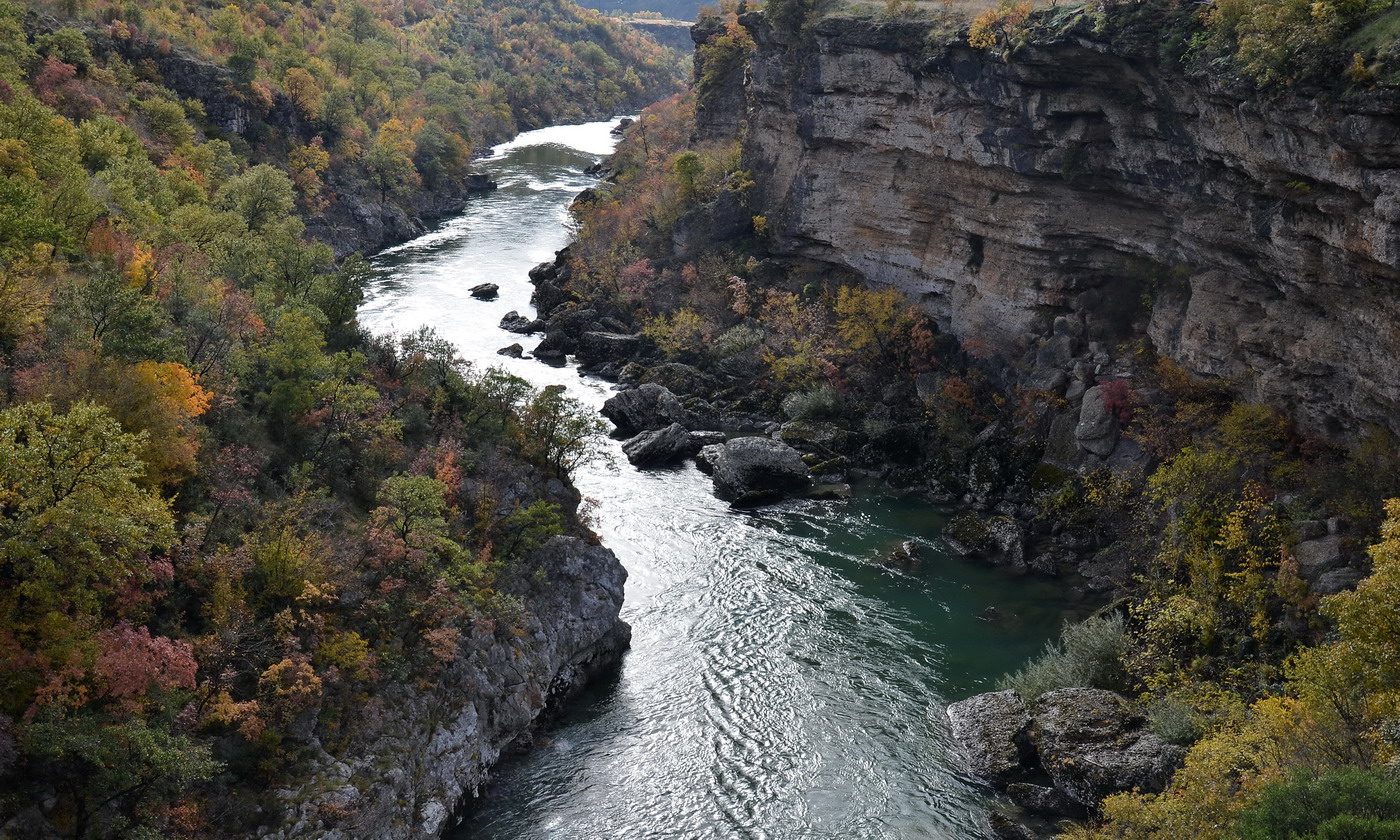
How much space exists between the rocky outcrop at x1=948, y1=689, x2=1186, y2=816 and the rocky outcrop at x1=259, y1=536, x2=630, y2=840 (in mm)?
11865

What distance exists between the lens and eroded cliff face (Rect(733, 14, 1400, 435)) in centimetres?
3062

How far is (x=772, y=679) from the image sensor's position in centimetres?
3172

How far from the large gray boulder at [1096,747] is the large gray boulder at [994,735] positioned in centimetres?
52

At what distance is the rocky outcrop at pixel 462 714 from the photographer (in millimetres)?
21734

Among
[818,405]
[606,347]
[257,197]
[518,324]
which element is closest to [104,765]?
[818,405]

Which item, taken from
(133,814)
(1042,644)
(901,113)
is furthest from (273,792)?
(901,113)

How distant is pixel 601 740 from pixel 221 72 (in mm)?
64906

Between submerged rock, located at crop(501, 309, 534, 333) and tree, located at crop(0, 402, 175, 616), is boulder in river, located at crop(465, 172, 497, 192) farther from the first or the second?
tree, located at crop(0, 402, 175, 616)

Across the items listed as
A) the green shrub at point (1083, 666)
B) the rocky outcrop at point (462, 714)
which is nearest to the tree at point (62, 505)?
the rocky outcrop at point (462, 714)

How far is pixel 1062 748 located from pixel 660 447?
26031 millimetres

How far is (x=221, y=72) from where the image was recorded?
237 ft

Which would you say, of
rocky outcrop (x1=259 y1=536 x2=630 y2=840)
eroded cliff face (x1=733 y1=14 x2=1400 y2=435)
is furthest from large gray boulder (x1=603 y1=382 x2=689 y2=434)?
→ rocky outcrop (x1=259 y1=536 x2=630 y2=840)

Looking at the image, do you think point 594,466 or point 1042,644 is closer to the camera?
point 1042,644

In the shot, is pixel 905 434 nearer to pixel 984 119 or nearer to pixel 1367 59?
pixel 984 119
